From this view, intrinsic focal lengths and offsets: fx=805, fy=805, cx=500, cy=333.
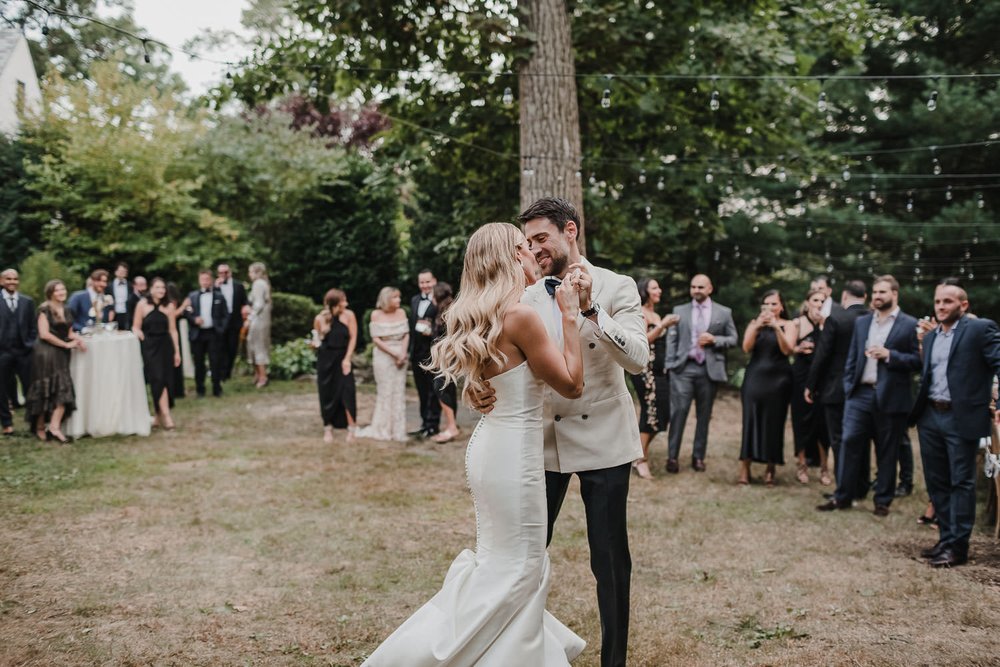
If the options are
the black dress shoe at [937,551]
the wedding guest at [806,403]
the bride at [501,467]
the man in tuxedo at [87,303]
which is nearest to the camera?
the bride at [501,467]

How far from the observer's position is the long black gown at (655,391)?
29.1 feet


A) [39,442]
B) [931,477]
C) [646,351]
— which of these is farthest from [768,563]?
[39,442]

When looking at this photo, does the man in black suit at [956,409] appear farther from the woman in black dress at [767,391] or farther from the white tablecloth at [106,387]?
the white tablecloth at [106,387]

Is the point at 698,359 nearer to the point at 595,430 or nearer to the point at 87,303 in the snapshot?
the point at 595,430

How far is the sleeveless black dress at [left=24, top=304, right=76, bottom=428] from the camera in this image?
31.0 ft

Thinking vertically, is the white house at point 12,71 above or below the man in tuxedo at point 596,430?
above

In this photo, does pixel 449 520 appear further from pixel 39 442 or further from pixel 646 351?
pixel 39 442

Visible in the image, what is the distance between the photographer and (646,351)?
351 centimetres

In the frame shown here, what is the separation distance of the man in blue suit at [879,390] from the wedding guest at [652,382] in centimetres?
192

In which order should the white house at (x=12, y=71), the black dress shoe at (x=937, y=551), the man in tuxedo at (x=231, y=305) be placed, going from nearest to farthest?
the black dress shoe at (x=937, y=551) < the man in tuxedo at (x=231, y=305) < the white house at (x=12, y=71)

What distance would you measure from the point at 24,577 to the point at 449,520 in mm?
3073

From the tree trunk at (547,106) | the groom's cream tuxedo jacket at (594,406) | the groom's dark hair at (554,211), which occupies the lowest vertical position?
the groom's cream tuxedo jacket at (594,406)

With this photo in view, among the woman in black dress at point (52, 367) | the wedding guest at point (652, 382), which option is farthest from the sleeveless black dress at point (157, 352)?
the wedding guest at point (652, 382)

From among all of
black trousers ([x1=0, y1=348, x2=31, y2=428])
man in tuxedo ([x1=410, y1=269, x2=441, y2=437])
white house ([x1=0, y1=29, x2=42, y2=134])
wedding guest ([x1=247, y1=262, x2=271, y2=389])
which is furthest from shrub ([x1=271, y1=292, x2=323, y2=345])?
white house ([x1=0, y1=29, x2=42, y2=134])
